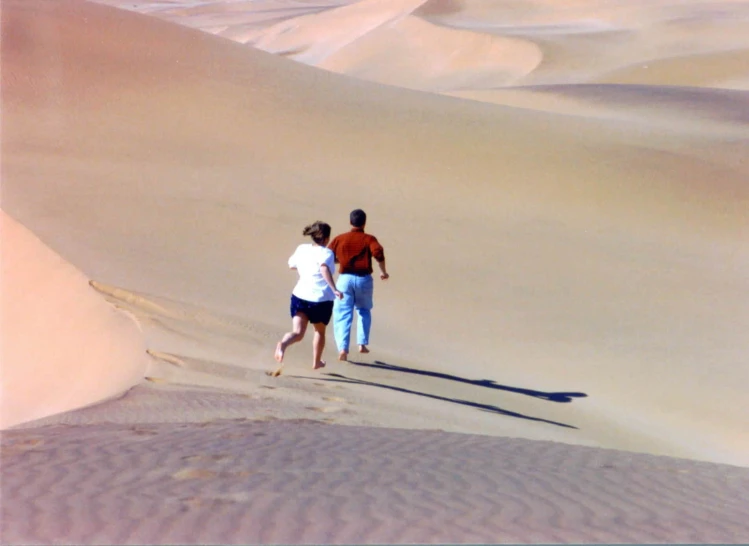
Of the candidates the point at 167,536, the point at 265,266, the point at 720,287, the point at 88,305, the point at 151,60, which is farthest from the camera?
the point at 151,60

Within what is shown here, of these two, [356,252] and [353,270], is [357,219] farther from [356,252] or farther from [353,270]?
[353,270]

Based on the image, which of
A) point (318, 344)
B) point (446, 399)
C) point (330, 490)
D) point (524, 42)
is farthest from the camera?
point (524, 42)

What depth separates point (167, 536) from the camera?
14.0ft

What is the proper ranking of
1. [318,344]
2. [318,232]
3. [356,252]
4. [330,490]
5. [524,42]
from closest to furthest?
1. [330,490]
2. [318,232]
3. [318,344]
4. [356,252]
5. [524,42]

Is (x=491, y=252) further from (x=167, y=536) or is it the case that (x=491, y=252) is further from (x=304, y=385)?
(x=167, y=536)

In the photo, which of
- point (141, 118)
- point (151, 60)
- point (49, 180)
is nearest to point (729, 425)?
point (49, 180)

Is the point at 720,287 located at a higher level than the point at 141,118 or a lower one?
lower

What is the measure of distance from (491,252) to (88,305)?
7.15 m

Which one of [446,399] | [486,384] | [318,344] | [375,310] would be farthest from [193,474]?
[375,310]

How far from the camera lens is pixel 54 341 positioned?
8.79 m

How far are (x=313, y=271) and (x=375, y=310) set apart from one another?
4.18 m

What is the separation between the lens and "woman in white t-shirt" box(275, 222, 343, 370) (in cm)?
809

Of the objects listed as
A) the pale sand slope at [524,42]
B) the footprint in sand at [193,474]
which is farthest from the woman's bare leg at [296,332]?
the pale sand slope at [524,42]

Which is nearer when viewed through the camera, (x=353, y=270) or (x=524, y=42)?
(x=353, y=270)
